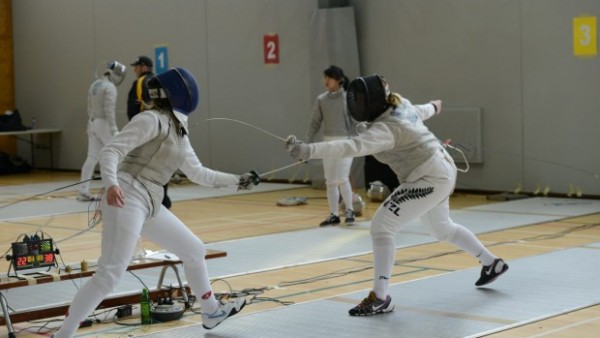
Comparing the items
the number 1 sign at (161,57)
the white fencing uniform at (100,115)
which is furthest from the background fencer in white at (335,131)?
the number 1 sign at (161,57)

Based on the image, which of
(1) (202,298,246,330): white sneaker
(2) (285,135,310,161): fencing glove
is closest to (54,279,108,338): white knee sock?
(1) (202,298,246,330): white sneaker

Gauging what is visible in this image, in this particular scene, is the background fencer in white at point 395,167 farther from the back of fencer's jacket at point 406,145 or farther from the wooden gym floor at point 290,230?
the wooden gym floor at point 290,230

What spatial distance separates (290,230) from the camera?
7.58 metres

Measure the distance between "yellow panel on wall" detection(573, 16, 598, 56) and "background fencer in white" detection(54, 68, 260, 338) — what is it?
5569 mm

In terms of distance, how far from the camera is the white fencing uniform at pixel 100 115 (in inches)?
372

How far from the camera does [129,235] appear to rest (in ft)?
12.4

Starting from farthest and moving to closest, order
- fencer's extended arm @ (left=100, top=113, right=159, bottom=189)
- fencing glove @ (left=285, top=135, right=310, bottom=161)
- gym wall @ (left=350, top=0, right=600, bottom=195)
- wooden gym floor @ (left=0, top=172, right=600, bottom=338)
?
gym wall @ (left=350, top=0, right=600, bottom=195) → wooden gym floor @ (left=0, top=172, right=600, bottom=338) → fencing glove @ (left=285, top=135, right=310, bottom=161) → fencer's extended arm @ (left=100, top=113, right=159, bottom=189)

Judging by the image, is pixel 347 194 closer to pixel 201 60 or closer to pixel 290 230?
pixel 290 230

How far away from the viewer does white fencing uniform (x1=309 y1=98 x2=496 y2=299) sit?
443 centimetres

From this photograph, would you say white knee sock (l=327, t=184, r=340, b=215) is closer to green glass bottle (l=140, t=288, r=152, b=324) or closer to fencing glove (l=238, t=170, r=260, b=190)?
green glass bottle (l=140, t=288, r=152, b=324)

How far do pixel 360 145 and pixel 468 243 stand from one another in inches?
37.6

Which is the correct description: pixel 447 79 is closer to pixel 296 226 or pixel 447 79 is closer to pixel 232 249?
pixel 296 226

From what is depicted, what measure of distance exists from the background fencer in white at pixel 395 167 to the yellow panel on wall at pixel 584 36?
4712 millimetres

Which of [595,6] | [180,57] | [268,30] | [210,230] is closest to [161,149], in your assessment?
[210,230]
